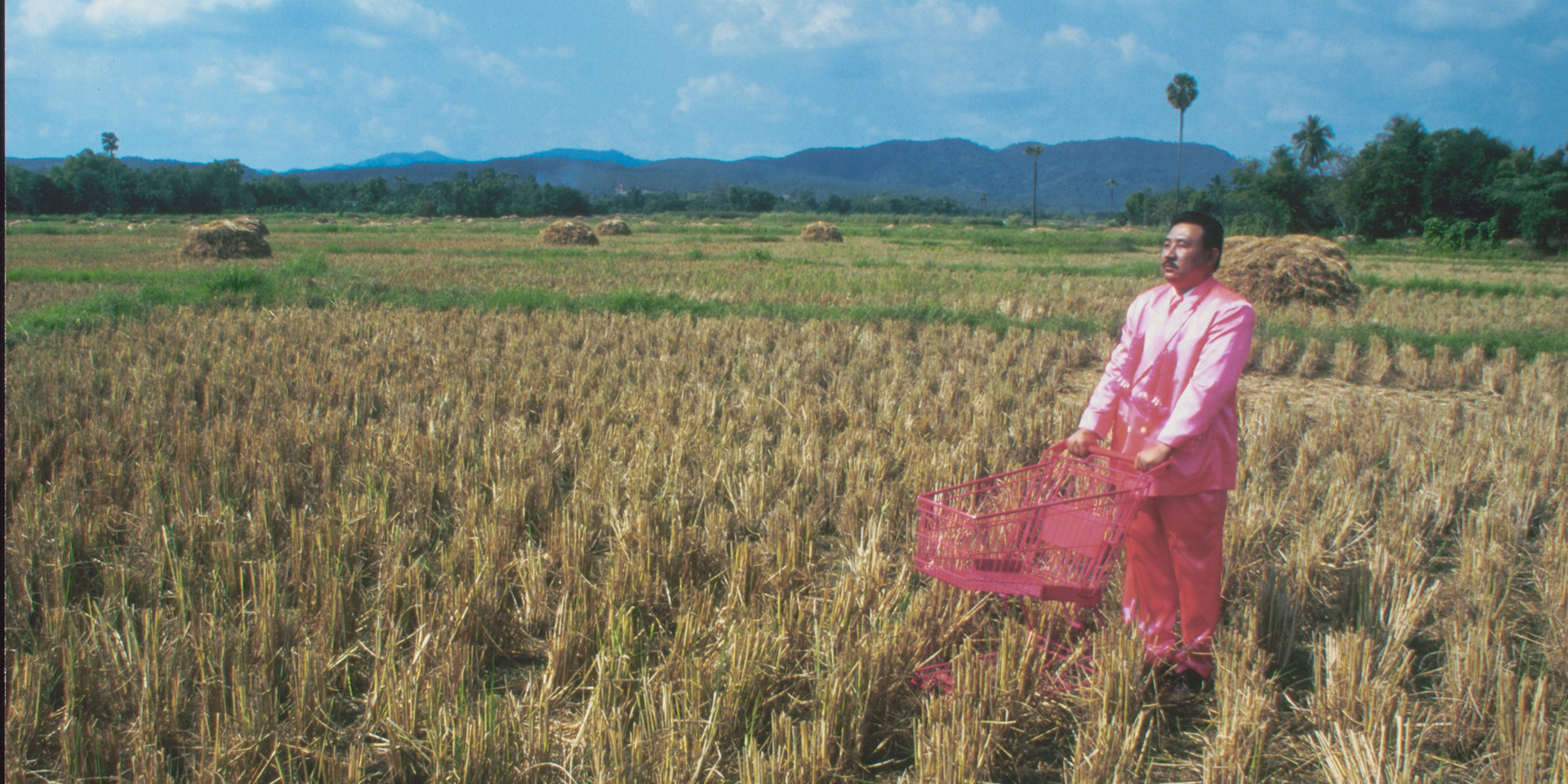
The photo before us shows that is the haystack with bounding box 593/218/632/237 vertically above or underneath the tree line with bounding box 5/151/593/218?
underneath

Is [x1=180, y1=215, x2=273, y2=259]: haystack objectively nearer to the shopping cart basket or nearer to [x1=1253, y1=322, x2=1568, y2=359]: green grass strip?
[x1=1253, y1=322, x2=1568, y2=359]: green grass strip

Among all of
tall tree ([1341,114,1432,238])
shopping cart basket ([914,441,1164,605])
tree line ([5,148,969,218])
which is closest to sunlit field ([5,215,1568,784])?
shopping cart basket ([914,441,1164,605])

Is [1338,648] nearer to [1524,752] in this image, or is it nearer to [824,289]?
[1524,752]

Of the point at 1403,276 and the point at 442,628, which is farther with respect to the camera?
the point at 1403,276

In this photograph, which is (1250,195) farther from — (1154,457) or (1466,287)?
(1154,457)

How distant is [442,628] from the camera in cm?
282

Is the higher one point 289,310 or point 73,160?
point 73,160

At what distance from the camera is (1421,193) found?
129ft

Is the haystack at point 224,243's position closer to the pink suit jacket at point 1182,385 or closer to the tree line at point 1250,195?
the pink suit jacket at point 1182,385

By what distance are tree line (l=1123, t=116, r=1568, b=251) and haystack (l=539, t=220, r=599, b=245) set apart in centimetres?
3029

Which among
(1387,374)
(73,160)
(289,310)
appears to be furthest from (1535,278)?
(73,160)

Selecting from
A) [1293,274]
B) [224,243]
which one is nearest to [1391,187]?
[1293,274]

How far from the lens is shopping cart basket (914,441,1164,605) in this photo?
103 inches

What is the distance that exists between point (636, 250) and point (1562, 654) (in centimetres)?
2270
